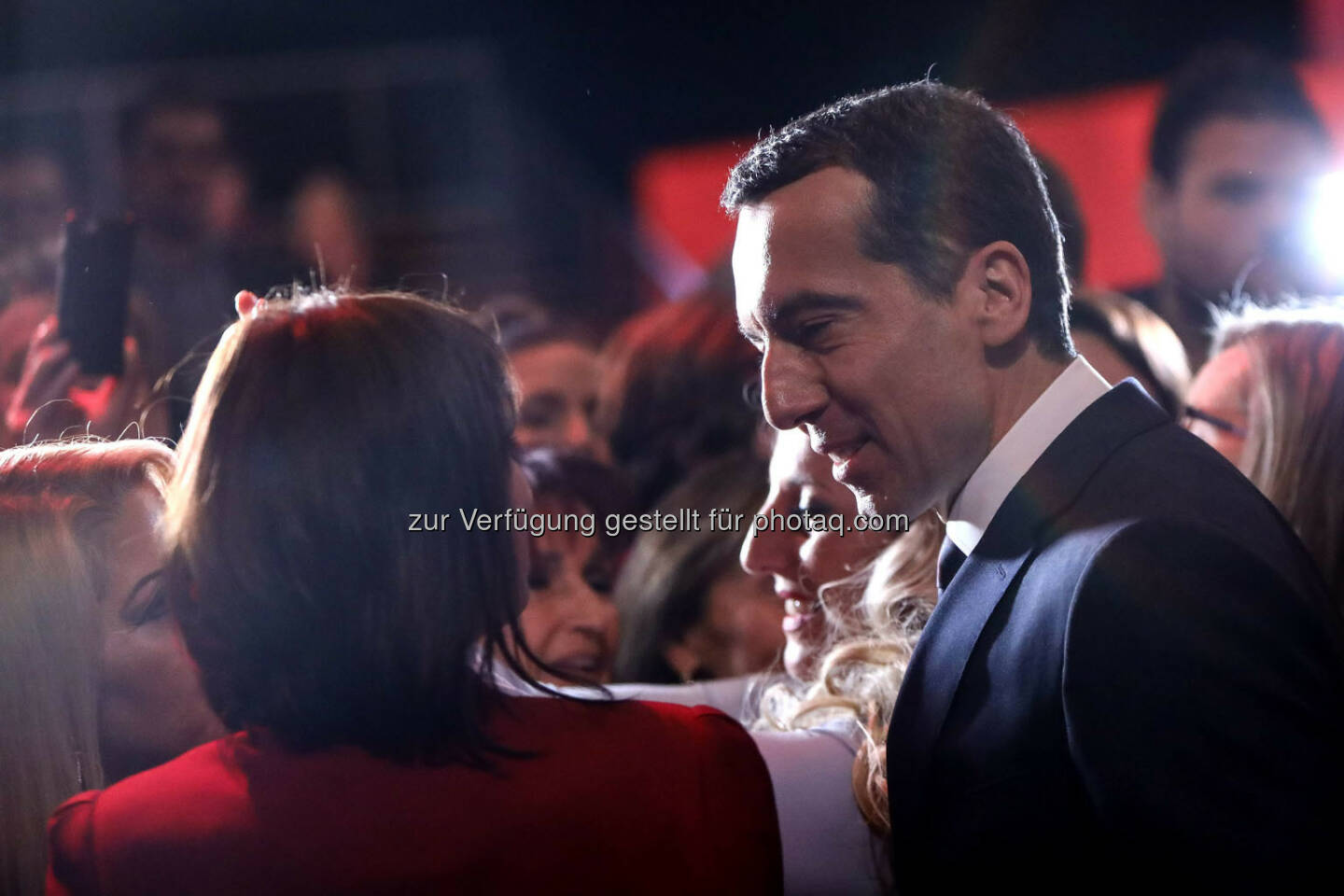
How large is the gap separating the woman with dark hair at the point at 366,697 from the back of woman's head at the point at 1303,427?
1.00 m

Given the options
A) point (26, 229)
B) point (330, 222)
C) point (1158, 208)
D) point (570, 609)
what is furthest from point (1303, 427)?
point (330, 222)

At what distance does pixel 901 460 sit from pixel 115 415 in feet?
3.05

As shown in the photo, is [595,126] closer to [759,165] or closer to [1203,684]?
[759,165]

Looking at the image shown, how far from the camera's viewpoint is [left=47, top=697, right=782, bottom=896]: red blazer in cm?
99

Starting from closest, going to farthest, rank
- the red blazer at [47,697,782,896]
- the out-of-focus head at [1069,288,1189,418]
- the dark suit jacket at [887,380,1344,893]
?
1. the dark suit jacket at [887,380,1344,893]
2. the red blazer at [47,697,782,896]
3. the out-of-focus head at [1069,288,1189,418]

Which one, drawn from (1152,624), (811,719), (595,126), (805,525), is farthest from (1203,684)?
(595,126)

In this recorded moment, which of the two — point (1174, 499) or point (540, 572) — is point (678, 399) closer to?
point (540, 572)

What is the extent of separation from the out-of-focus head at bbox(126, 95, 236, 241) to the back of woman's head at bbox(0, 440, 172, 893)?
1490 millimetres

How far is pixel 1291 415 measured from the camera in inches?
65.2

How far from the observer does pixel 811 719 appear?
4.52ft

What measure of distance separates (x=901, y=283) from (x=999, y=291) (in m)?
0.09

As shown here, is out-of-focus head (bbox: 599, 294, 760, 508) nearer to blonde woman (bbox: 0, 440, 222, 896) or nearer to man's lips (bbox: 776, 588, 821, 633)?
man's lips (bbox: 776, 588, 821, 633)

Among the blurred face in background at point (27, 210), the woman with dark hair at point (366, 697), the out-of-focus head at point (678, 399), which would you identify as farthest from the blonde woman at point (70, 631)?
the out-of-focus head at point (678, 399)

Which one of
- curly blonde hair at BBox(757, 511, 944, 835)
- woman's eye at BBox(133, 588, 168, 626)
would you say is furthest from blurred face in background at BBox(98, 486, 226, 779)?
curly blonde hair at BBox(757, 511, 944, 835)
